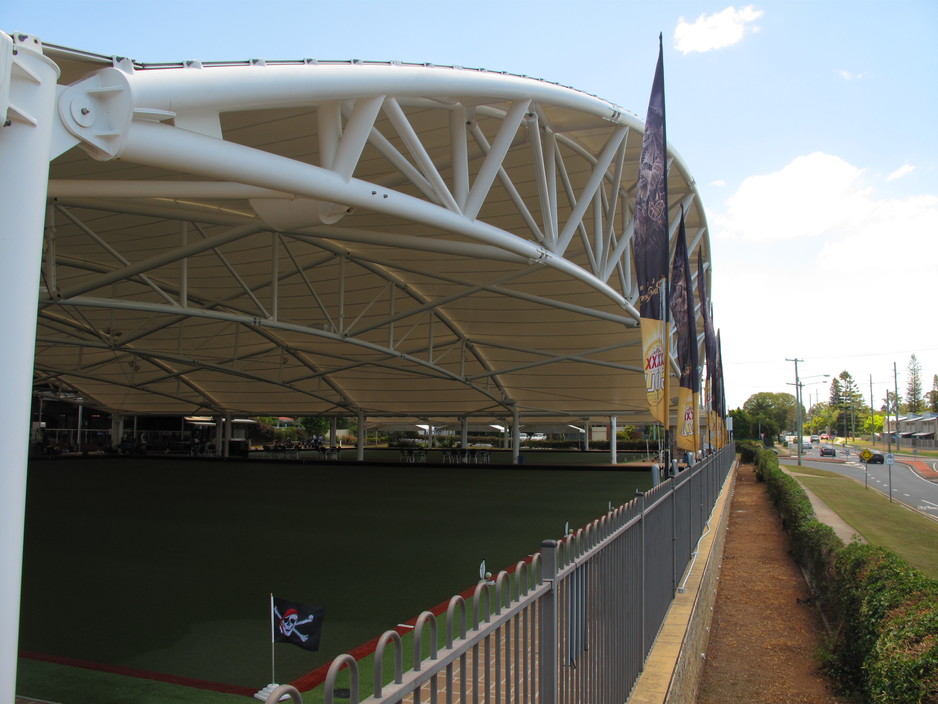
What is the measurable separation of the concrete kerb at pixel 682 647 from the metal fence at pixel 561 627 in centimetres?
12

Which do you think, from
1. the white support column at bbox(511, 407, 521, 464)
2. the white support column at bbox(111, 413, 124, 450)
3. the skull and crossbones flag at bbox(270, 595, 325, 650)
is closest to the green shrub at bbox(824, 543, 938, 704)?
the skull and crossbones flag at bbox(270, 595, 325, 650)

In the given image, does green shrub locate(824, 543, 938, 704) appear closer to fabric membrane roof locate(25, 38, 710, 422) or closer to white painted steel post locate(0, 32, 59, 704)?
white painted steel post locate(0, 32, 59, 704)

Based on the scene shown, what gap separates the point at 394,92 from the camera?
7.77 m

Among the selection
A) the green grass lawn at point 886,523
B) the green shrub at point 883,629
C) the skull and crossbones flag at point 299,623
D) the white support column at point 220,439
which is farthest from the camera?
the white support column at point 220,439

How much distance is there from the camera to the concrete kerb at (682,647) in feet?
18.6

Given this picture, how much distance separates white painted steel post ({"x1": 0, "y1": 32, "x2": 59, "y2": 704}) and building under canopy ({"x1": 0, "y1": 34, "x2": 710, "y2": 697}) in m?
0.01

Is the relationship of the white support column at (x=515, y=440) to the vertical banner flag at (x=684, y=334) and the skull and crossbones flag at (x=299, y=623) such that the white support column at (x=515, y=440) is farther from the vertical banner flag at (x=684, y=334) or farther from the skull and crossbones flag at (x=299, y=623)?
the skull and crossbones flag at (x=299, y=623)

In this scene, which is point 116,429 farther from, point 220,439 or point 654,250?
point 654,250

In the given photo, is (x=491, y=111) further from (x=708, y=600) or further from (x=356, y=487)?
(x=356, y=487)

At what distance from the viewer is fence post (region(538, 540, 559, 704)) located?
11.1 ft

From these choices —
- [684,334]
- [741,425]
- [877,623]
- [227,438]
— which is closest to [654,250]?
[877,623]

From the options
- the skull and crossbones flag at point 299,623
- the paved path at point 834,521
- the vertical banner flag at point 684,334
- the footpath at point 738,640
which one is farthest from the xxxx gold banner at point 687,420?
the skull and crossbones flag at point 299,623

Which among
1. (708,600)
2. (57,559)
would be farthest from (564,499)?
(57,559)

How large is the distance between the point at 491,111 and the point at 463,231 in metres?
4.72
